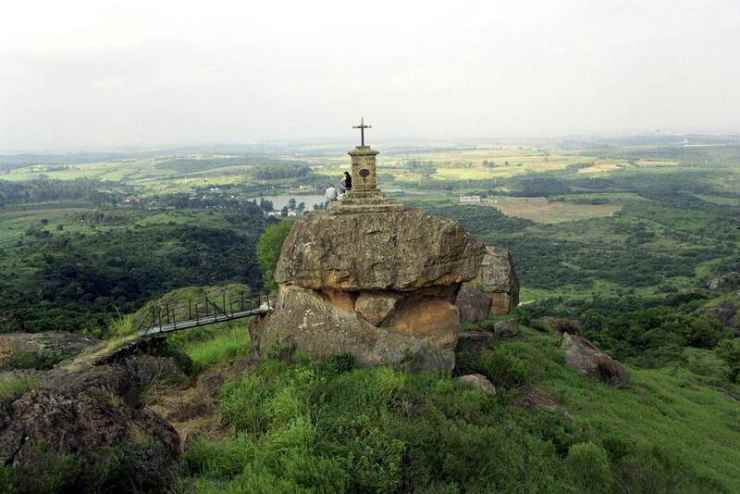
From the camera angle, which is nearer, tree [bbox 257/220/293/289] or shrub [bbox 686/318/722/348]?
tree [bbox 257/220/293/289]

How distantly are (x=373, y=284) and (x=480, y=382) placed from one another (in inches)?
149

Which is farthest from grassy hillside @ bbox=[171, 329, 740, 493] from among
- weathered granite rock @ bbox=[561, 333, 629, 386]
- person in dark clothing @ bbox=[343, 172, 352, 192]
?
person in dark clothing @ bbox=[343, 172, 352, 192]

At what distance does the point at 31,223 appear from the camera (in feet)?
363

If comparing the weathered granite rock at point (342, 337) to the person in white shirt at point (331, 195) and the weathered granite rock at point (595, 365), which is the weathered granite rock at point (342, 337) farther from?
the weathered granite rock at point (595, 365)

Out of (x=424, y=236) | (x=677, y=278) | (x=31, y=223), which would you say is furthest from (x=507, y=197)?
(x=424, y=236)

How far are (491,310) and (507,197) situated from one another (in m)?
158

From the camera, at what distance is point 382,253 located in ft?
49.3

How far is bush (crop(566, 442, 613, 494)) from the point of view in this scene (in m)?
12.0

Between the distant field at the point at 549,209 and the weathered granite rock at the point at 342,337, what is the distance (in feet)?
412

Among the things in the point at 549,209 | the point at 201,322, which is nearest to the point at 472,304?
the point at 201,322

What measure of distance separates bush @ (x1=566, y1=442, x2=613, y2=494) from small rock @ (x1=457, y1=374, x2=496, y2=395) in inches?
99.2

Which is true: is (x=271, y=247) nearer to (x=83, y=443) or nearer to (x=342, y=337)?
(x=342, y=337)

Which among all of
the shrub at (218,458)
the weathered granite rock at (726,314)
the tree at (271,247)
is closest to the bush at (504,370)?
the shrub at (218,458)

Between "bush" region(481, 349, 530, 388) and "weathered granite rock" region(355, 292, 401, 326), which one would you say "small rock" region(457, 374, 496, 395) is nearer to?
"bush" region(481, 349, 530, 388)
